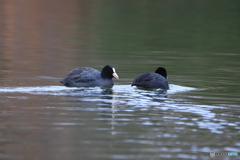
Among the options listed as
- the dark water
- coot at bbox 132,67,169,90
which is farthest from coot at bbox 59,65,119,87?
coot at bbox 132,67,169,90

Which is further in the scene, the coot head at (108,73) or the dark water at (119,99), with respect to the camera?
the coot head at (108,73)

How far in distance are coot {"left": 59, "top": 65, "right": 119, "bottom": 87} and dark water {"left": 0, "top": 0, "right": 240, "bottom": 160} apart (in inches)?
16.2

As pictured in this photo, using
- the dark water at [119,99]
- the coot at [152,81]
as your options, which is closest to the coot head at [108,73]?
the dark water at [119,99]

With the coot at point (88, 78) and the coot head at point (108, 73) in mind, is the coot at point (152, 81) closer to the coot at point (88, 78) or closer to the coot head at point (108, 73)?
the coot head at point (108, 73)

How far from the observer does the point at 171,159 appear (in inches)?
379

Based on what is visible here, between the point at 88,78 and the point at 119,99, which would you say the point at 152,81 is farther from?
the point at 119,99

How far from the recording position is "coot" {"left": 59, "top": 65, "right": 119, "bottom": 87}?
1731 centimetres

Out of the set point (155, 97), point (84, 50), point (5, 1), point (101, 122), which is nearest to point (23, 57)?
point (84, 50)

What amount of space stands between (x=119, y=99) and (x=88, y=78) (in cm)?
253

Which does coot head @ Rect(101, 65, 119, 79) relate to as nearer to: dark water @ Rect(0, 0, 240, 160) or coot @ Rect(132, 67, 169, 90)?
dark water @ Rect(0, 0, 240, 160)

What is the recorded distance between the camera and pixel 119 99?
15086mm

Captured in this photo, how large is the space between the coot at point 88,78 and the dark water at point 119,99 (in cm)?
41

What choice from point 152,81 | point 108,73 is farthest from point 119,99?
point 108,73

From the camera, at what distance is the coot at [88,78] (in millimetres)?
17312
